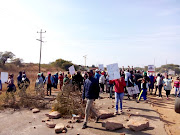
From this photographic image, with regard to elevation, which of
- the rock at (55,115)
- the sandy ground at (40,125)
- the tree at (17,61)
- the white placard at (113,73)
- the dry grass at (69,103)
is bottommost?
the sandy ground at (40,125)

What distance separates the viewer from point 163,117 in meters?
7.32

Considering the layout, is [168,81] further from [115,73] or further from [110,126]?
[110,126]

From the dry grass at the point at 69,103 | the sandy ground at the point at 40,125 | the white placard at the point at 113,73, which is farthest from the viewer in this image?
the white placard at the point at 113,73

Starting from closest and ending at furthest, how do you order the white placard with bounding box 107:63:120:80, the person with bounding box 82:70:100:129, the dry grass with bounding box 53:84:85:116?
the person with bounding box 82:70:100:129 < the dry grass with bounding box 53:84:85:116 < the white placard with bounding box 107:63:120:80

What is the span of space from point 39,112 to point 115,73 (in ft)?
13.5

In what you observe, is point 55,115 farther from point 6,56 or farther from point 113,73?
point 6,56

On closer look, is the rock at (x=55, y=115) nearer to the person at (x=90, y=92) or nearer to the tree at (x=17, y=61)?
the person at (x=90, y=92)

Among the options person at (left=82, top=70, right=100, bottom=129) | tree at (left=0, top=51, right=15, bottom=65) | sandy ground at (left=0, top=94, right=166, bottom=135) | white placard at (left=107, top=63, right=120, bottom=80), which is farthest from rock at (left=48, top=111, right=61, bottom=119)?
tree at (left=0, top=51, right=15, bottom=65)

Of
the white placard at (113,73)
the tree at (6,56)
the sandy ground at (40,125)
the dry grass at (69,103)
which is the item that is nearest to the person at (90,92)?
the sandy ground at (40,125)

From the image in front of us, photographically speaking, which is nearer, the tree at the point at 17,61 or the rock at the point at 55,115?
the rock at the point at 55,115

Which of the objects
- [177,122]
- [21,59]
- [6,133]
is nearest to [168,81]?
[177,122]

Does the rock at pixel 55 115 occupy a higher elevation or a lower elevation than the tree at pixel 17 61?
lower

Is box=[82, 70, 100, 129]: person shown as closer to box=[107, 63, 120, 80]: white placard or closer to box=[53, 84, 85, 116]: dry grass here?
box=[53, 84, 85, 116]: dry grass

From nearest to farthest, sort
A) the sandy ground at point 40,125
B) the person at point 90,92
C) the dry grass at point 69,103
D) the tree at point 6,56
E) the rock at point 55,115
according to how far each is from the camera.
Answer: the sandy ground at point 40,125
the person at point 90,92
the rock at point 55,115
the dry grass at point 69,103
the tree at point 6,56
